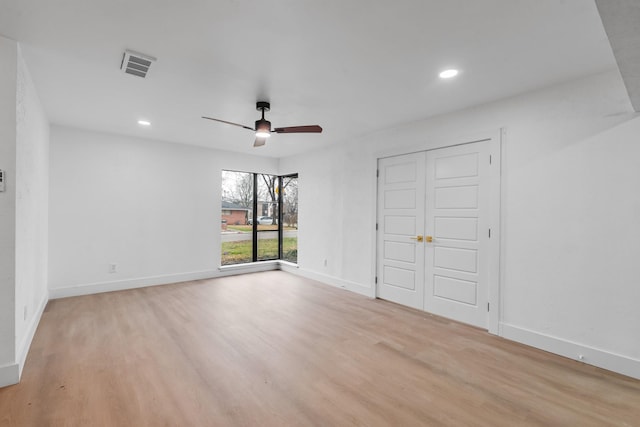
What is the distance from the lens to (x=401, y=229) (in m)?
4.33

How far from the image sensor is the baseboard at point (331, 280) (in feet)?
15.9

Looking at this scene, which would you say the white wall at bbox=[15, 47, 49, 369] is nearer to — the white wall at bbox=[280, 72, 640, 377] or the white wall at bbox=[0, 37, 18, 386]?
the white wall at bbox=[0, 37, 18, 386]

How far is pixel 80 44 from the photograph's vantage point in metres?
2.29

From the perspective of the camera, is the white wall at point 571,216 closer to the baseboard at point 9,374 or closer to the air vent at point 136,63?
the air vent at point 136,63

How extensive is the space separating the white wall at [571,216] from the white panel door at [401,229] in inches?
28.0

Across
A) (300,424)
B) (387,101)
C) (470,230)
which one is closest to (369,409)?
(300,424)

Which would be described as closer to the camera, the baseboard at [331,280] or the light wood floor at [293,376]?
the light wood floor at [293,376]

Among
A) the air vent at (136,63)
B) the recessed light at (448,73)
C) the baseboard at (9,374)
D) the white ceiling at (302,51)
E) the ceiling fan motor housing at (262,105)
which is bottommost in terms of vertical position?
the baseboard at (9,374)

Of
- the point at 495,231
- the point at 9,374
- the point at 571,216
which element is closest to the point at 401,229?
the point at 495,231

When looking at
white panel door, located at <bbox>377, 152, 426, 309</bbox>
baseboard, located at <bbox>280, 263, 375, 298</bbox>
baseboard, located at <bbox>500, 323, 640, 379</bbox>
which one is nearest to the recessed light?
white panel door, located at <bbox>377, 152, 426, 309</bbox>

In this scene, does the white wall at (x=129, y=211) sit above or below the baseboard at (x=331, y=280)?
above

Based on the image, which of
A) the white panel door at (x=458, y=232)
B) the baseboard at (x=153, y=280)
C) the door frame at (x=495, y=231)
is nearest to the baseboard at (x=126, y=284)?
the baseboard at (x=153, y=280)

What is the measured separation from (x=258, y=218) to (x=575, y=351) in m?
5.57

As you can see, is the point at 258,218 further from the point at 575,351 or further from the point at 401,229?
the point at 575,351
